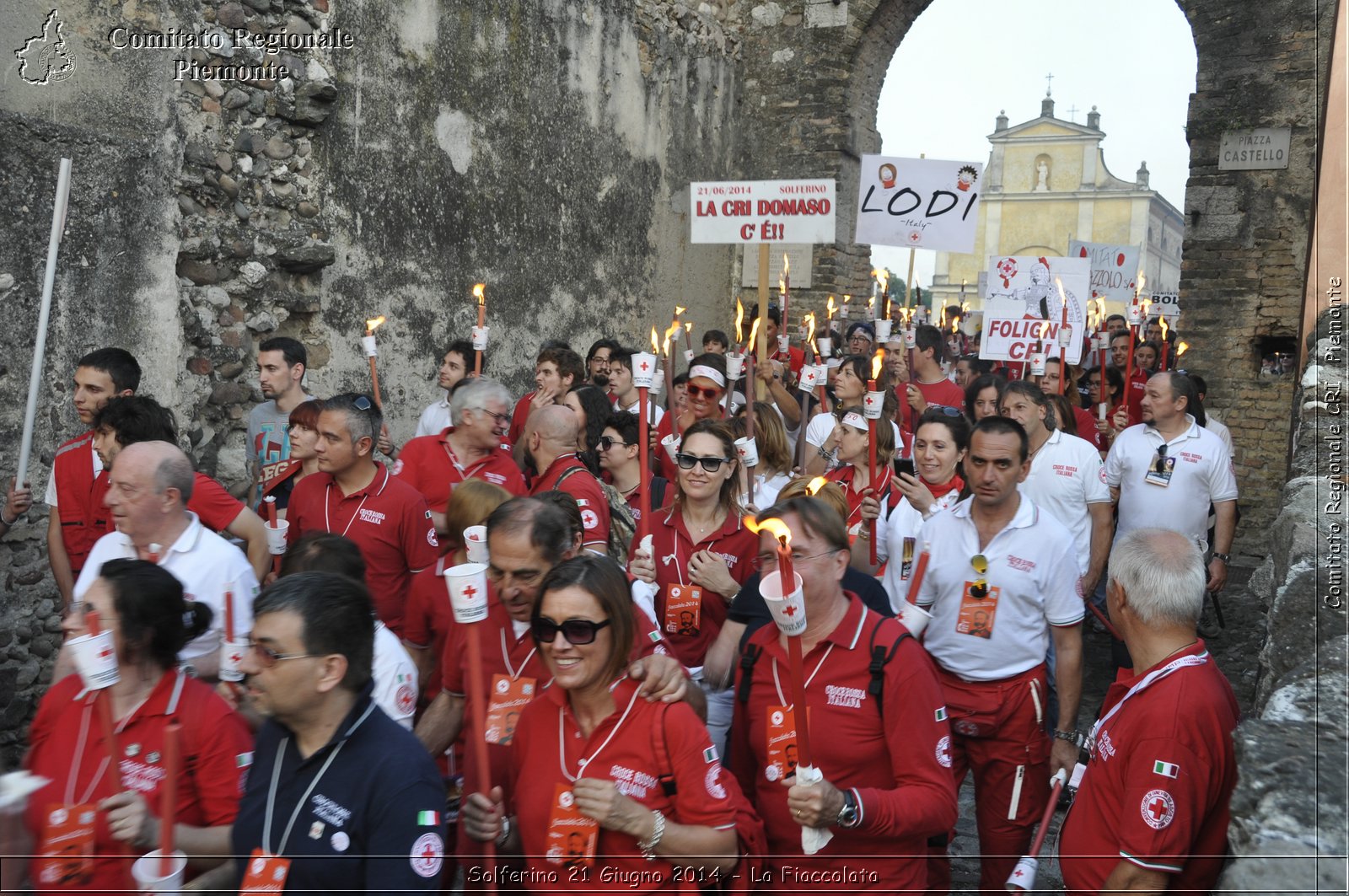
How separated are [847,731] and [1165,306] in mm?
15079

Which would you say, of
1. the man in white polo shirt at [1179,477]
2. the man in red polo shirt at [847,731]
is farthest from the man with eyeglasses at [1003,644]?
the man in white polo shirt at [1179,477]

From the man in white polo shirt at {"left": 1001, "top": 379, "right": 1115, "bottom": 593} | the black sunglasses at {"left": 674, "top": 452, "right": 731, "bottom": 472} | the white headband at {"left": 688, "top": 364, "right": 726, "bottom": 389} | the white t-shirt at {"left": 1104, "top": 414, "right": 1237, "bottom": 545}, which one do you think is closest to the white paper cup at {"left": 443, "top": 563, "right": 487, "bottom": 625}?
the black sunglasses at {"left": 674, "top": 452, "right": 731, "bottom": 472}

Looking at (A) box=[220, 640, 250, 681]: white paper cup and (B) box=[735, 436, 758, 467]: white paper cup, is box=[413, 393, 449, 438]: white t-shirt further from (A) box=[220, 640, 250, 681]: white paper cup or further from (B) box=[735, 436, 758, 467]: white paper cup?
(A) box=[220, 640, 250, 681]: white paper cup

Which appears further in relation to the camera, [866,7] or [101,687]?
[866,7]

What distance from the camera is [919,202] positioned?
31.0ft

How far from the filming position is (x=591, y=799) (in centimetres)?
272

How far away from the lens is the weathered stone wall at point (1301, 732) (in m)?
2.19

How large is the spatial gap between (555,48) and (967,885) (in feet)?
27.4

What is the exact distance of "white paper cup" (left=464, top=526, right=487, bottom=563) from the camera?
11.2 feet

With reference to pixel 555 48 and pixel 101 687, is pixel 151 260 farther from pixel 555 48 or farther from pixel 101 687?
pixel 555 48

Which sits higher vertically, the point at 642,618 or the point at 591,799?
the point at 642,618

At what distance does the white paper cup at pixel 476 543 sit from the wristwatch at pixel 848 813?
126cm

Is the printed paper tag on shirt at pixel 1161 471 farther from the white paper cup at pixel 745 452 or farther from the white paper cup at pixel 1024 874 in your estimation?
the white paper cup at pixel 1024 874

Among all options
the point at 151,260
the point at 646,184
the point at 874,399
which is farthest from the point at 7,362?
the point at 646,184
